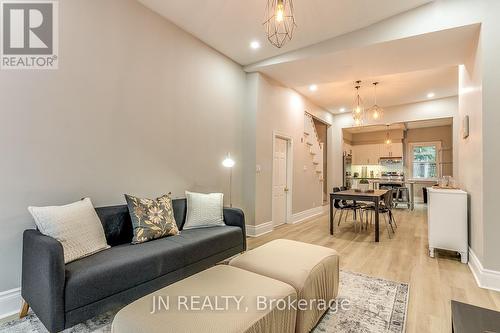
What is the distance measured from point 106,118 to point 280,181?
12.1 ft

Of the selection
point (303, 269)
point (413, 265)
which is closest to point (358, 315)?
point (303, 269)

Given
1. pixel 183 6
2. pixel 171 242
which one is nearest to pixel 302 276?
pixel 171 242

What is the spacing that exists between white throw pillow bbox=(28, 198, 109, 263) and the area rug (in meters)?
0.54

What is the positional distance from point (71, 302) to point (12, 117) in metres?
1.61

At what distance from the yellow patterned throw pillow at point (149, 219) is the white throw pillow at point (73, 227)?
0.32 m

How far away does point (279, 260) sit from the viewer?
2.02m

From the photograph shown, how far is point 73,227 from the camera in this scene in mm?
2074

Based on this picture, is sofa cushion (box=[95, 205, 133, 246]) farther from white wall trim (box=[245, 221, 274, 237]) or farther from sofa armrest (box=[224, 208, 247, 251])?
white wall trim (box=[245, 221, 274, 237])

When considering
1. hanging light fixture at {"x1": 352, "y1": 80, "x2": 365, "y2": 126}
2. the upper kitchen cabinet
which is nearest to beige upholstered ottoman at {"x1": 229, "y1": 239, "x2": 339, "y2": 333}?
hanging light fixture at {"x1": 352, "y1": 80, "x2": 365, "y2": 126}

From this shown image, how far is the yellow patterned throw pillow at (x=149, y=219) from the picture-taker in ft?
8.44

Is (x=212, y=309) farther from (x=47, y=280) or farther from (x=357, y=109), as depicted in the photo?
(x=357, y=109)

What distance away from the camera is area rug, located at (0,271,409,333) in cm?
190

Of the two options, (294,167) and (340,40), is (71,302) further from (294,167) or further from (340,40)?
(294,167)

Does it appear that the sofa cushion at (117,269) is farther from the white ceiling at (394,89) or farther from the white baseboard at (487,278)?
the white ceiling at (394,89)
